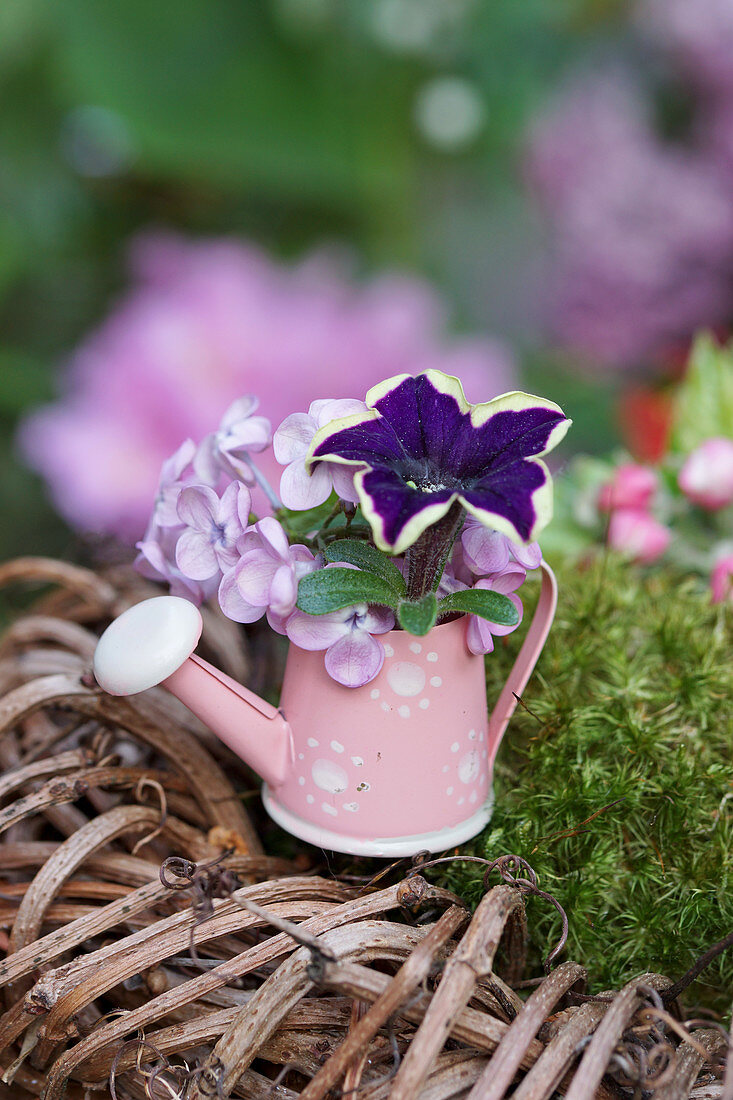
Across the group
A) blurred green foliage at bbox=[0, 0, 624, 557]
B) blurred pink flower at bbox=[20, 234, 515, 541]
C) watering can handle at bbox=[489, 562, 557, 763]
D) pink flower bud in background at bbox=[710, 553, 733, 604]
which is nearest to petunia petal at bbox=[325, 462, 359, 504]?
watering can handle at bbox=[489, 562, 557, 763]

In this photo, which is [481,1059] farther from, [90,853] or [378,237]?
[378,237]

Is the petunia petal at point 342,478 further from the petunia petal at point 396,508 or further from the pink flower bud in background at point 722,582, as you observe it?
the pink flower bud in background at point 722,582

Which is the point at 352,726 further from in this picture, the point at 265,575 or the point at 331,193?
the point at 331,193

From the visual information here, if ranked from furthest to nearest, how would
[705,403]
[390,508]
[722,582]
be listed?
1. [705,403]
2. [722,582]
3. [390,508]

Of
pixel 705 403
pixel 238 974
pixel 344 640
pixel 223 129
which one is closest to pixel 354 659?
pixel 344 640

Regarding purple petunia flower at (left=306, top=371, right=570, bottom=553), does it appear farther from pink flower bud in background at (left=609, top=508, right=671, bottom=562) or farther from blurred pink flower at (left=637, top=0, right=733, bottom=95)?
blurred pink flower at (left=637, top=0, right=733, bottom=95)

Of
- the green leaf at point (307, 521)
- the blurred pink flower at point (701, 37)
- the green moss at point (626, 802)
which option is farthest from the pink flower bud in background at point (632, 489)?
the blurred pink flower at point (701, 37)
